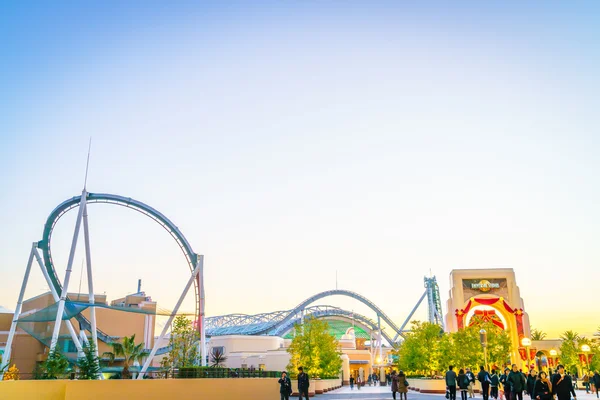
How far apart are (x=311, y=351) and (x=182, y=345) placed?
10263 mm

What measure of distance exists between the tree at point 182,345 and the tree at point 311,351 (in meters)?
7.53

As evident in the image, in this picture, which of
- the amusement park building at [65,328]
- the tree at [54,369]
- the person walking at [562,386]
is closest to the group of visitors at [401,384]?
the person walking at [562,386]

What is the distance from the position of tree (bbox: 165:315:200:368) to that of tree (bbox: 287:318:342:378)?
7.53 metres

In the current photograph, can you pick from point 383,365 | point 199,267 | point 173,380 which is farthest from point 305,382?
point 383,365

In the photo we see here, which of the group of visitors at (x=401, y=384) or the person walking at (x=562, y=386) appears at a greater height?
the person walking at (x=562, y=386)

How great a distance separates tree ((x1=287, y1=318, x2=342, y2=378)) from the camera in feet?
132

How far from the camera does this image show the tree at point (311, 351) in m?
40.3

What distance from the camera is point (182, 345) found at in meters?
35.0

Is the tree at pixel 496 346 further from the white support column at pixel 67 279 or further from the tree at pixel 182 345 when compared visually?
the white support column at pixel 67 279

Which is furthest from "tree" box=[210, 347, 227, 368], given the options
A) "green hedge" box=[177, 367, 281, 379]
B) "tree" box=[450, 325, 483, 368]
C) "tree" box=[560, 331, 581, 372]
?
"tree" box=[560, 331, 581, 372]

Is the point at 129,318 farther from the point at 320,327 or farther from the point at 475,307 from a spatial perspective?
the point at 475,307

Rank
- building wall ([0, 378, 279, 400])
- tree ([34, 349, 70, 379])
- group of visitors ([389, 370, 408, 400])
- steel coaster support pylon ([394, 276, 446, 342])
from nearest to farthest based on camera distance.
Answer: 1. building wall ([0, 378, 279, 400])
2. tree ([34, 349, 70, 379])
3. group of visitors ([389, 370, 408, 400])
4. steel coaster support pylon ([394, 276, 446, 342])

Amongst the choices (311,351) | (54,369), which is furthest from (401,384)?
(311,351)

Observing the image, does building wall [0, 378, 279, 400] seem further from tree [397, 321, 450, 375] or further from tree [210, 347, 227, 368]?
tree [397, 321, 450, 375]
